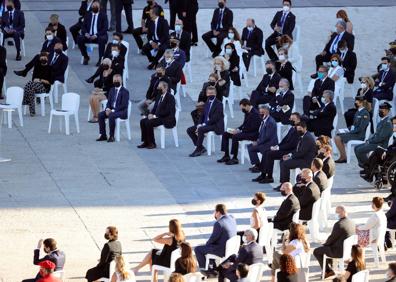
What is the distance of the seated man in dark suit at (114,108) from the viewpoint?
2719 centimetres

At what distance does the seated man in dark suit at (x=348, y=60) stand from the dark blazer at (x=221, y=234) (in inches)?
407

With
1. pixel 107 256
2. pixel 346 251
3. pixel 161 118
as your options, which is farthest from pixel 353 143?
pixel 107 256

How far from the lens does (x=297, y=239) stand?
19.5 meters

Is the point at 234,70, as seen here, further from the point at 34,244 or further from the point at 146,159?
the point at 34,244

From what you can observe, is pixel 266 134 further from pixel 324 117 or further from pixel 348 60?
pixel 348 60

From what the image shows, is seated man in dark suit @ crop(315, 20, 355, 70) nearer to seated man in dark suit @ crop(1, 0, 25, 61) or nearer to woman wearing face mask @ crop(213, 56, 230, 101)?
woman wearing face mask @ crop(213, 56, 230, 101)

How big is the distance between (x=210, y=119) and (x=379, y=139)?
10.5 feet

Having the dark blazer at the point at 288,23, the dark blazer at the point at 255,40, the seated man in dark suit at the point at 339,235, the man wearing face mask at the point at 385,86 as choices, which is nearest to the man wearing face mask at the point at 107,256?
the seated man in dark suit at the point at 339,235

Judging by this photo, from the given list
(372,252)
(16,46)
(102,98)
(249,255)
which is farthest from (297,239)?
(16,46)

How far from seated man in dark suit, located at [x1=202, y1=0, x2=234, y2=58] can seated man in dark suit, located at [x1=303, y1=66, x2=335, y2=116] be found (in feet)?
16.5

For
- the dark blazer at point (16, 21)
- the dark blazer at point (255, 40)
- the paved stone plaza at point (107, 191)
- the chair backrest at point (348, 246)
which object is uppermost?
the dark blazer at point (16, 21)

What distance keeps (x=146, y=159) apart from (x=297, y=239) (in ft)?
23.5

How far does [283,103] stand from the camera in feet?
87.9

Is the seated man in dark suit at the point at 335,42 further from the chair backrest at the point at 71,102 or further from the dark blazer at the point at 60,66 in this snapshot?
the chair backrest at the point at 71,102
